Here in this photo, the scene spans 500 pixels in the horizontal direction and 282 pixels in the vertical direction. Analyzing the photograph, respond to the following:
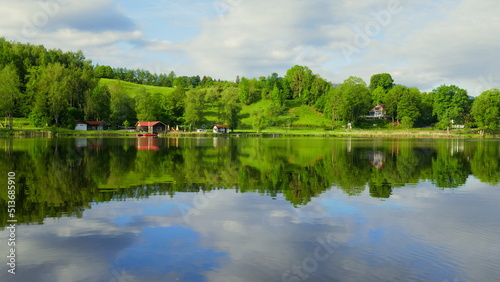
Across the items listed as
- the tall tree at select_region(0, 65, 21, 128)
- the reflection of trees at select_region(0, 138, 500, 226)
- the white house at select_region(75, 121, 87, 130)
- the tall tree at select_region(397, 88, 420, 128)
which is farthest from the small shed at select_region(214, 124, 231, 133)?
the reflection of trees at select_region(0, 138, 500, 226)

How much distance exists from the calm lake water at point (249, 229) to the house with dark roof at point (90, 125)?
398 feet

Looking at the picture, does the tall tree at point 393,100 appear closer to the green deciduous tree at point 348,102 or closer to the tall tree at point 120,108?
the green deciduous tree at point 348,102

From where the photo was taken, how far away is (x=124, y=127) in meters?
152

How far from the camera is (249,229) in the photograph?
43.0 feet

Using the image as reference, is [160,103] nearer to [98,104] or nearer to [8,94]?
[98,104]

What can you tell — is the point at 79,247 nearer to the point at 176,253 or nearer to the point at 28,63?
the point at 176,253

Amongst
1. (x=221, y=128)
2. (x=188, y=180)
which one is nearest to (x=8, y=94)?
(x=221, y=128)

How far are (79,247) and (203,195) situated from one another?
906 cm

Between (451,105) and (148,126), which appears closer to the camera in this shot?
(148,126)

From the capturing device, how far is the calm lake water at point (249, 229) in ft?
30.9

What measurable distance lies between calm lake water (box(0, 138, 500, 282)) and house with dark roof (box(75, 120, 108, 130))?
121 metres

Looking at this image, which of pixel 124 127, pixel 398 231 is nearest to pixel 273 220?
pixel 398 231

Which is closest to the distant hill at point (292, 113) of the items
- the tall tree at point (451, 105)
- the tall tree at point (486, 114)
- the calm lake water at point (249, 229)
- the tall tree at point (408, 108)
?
the tall tree at point (408, 108)

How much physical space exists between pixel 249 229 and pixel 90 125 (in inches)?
5648
